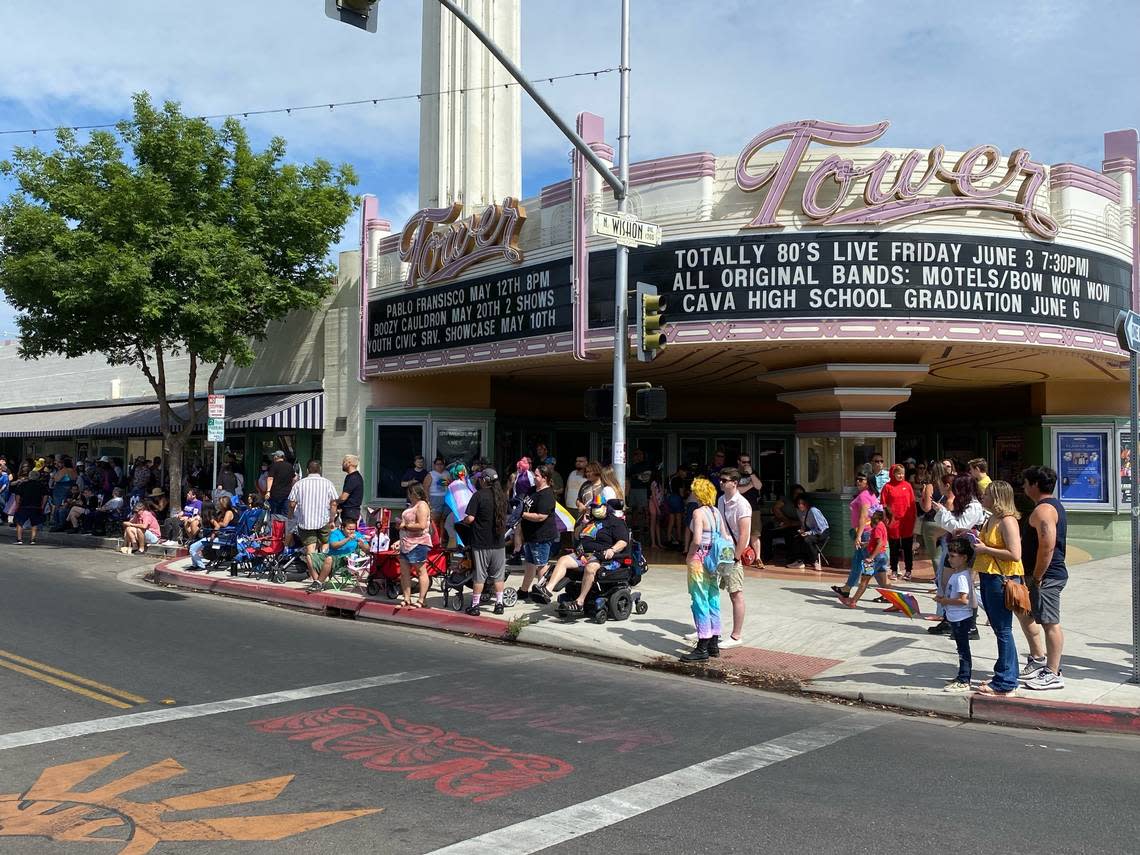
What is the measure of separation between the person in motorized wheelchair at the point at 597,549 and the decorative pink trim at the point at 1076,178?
878cm

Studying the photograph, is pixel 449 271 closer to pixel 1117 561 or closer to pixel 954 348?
pixel 954 348

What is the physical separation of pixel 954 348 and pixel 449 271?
351 inches

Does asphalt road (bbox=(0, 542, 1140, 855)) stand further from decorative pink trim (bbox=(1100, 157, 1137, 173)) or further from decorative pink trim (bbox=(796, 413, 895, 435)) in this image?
decorative pink trim (bbox=(1100, 157, 1137, 173))

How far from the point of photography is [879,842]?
Result: 15.1ft

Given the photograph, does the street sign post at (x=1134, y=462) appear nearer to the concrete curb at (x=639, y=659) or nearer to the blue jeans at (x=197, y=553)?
the concrete curb at (x=639, y=659)

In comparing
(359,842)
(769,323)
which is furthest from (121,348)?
(359,842)

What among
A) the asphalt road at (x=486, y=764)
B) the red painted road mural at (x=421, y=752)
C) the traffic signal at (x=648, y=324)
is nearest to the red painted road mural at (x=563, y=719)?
the asphalt road at (x=486, y=764)

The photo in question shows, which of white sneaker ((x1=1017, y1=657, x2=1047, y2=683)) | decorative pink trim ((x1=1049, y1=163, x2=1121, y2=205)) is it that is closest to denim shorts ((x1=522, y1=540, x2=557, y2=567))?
white sneaker ((x1=1017, y1=657, x2=1047, y2=683))

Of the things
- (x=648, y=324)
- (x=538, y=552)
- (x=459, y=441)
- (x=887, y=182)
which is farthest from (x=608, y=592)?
(x=459, y=441)

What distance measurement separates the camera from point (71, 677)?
7.77 metres

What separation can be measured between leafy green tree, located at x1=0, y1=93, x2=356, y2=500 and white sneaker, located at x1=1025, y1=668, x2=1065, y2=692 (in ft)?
52.1

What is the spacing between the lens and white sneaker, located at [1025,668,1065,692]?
770 centimetres

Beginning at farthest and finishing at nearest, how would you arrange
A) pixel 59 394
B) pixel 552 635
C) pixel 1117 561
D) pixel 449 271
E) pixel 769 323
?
pixel 59 394, pixel 449 271, pixel 1117 561, pixel 769 323, pixel 552 635

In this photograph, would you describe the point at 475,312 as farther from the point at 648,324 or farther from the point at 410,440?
A: the point at 648,324
